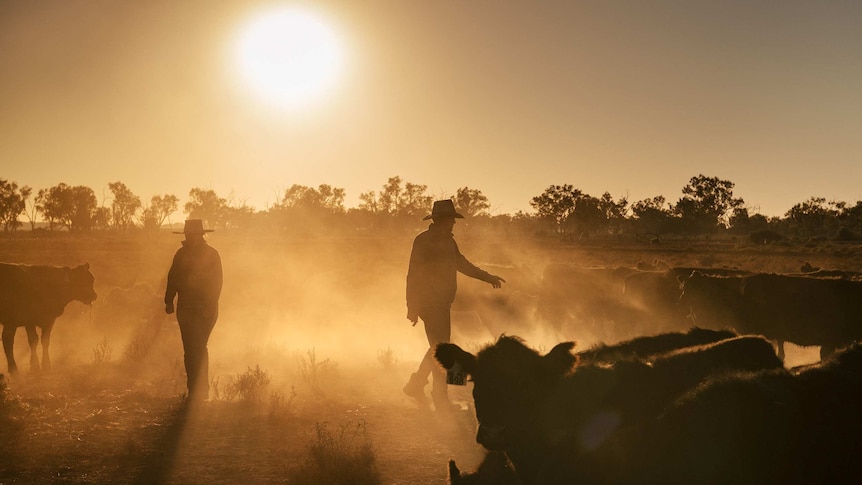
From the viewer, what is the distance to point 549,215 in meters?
118

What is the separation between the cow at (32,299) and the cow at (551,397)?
10620mm

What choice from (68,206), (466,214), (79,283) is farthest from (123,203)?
(79,283)

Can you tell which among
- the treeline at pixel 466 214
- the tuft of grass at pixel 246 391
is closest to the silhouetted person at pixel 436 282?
the tuft of grass at pixel 246 391

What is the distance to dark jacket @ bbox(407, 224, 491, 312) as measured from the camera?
8359 mm

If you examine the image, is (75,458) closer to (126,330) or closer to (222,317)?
(126,330)

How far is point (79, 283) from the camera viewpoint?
13.3 metres

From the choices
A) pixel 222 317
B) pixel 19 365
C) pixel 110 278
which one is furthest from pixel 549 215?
pixel 19 365

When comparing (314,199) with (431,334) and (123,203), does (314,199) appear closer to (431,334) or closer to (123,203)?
(123,203)

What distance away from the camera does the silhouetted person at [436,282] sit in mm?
8359

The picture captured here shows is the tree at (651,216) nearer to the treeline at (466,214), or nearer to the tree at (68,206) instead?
the treeline at (466,214)

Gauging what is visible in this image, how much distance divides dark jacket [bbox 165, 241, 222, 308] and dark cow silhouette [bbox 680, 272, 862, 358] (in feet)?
33.4

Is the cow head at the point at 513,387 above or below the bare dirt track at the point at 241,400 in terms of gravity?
above

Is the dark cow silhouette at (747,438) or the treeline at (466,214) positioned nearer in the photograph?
the dark cow silhouette at (747,438)

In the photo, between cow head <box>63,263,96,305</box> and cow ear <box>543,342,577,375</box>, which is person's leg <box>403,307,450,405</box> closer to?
cow ear <box>543,342,577,375</box>
